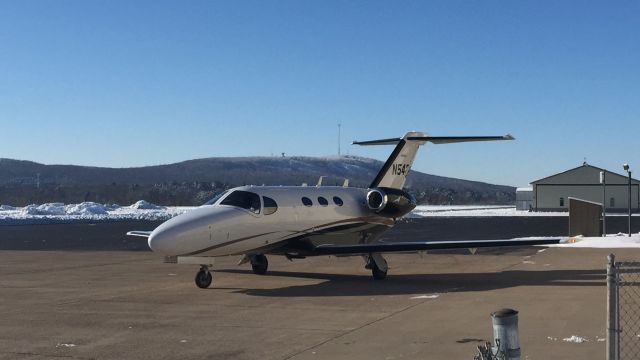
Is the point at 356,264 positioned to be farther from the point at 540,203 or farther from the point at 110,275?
the point at 540,203

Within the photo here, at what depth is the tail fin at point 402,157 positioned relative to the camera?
21031 mm

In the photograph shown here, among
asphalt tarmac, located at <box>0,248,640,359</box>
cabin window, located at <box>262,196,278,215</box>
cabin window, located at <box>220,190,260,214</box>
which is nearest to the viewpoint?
asphalt tarmac, located at <box>0,248,640,359</box>

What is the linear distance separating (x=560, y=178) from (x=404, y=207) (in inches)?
2674

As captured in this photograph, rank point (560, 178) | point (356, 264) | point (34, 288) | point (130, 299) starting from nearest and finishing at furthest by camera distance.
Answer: point (130, 299), point (34, 288), point (356, 264), point (560, 178)

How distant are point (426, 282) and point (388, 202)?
10.6ft

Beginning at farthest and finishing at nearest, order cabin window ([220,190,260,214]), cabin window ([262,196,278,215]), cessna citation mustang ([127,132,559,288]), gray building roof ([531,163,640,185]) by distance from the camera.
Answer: gray building roof ([531,163,640,185]) < cabin window ([262,196,278,215]) < cabin window ([220,190,260,214]) < cessna citation mustang ([127,132,559,288])

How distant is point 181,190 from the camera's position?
468 ft

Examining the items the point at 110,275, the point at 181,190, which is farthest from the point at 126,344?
the point at 181,190

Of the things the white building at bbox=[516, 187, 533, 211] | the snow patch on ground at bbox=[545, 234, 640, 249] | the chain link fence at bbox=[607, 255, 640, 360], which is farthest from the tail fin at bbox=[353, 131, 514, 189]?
the white building at bbox=[516, 187, 533, 211]

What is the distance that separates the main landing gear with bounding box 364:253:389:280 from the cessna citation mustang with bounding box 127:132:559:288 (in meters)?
0.02

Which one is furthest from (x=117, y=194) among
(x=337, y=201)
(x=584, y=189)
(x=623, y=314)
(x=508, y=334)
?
(x=508, y=334)

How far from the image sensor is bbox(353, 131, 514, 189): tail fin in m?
21.0

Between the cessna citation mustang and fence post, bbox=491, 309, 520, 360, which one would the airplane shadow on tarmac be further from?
fence post, bbox=491, 309, 520, 360

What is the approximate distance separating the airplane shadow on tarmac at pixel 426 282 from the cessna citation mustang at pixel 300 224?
71 cm
